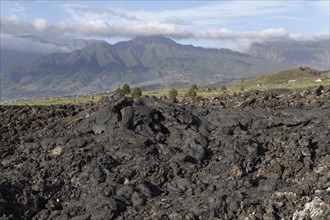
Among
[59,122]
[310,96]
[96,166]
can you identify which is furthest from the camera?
[310,96]

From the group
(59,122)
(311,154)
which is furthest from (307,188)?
(59,122)

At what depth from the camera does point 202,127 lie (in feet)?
96.7

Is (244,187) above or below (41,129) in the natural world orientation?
below

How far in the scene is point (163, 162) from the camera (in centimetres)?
2548

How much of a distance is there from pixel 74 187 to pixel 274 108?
1625 cm

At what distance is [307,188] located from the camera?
21844mm

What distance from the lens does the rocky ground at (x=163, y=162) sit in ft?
69.6

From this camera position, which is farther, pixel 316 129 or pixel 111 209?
pixel 316 129

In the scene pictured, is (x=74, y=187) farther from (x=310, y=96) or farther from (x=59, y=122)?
(x=310, y=96)

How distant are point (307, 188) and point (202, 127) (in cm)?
894

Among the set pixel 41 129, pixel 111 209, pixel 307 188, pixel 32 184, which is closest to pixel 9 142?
pixel 41 129

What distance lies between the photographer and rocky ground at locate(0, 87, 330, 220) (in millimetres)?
21203

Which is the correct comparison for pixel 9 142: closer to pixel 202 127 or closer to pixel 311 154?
pixel 202 127

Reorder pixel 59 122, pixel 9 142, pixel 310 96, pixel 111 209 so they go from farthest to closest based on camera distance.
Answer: pixel 310 96
pixel 59 122
pixel 9 142
pixel 111 209
